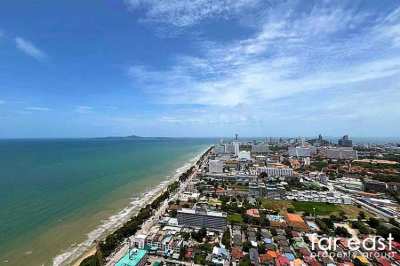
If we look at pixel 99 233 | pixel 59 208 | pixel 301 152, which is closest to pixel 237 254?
pixel 99 233

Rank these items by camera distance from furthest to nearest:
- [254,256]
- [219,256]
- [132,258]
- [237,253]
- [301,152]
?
1. [301,152]
2. [237,253]
3. [254,256]
4. [219,256]
5. [132,258]

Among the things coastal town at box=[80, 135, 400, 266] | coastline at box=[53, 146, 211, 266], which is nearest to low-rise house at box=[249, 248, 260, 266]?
coastal town at box=[80, 135, 400, 266]

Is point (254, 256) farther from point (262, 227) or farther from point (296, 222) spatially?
point (296, 222)

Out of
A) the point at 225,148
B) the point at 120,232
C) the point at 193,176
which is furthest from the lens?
the point at 225,148

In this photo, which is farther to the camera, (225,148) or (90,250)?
(225,148)

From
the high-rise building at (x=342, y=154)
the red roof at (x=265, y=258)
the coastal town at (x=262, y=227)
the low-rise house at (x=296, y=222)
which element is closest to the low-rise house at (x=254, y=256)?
the coastal town at (x=262, y=227)

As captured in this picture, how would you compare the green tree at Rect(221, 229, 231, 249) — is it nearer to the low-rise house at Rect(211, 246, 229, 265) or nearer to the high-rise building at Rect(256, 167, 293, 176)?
the low-rise house at Rect(211, 246, 229, 265)

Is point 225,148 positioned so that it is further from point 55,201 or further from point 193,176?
point 55,201

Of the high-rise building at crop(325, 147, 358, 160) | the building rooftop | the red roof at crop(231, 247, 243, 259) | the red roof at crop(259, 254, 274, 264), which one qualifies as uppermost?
the high-rise building at crop(325, 147, 358, 160)

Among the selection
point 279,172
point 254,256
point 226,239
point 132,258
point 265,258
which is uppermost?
point 279,172

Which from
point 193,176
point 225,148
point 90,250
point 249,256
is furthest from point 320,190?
point 225,148

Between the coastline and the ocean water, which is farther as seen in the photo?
the ocean water
